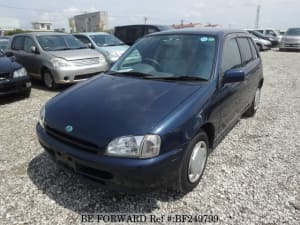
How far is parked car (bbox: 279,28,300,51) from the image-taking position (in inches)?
712

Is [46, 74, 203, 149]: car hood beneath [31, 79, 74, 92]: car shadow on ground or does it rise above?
above

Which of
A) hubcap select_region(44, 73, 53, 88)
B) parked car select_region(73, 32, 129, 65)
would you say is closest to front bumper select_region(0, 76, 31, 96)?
hubcap select_region(44, 73, 53, 88)

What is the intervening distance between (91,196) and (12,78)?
4247 mm

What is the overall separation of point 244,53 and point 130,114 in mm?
2589

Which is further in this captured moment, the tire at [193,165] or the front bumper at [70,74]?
the front bumper at [70,74]

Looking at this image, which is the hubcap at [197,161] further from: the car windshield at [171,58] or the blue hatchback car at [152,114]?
the car windshield at [171,58]

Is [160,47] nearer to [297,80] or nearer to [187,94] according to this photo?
[187,94]

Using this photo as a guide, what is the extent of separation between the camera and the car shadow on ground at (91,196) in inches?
94.7

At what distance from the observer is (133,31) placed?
11.3 m

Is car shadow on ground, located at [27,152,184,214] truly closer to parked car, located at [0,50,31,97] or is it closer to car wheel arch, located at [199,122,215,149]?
car wheel arch, located at [199,122,215,149]

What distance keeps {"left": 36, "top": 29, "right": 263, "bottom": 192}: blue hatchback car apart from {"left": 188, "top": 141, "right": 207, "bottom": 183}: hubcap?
0.04ft

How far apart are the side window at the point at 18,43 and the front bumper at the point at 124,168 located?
6.86 m

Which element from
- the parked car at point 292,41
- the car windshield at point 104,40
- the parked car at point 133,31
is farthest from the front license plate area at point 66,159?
the parked car at point 292,41

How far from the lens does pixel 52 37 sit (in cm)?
759
